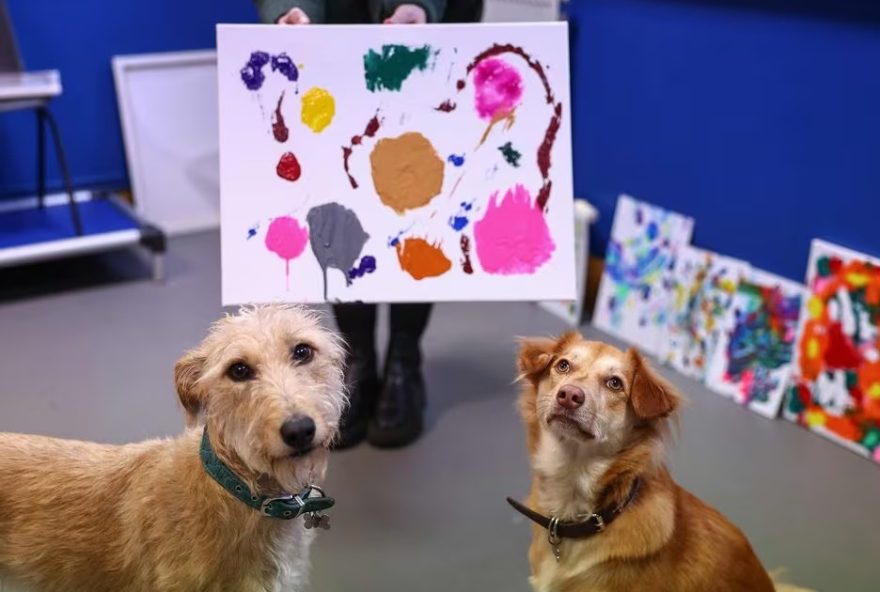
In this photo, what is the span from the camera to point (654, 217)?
329 centimetres

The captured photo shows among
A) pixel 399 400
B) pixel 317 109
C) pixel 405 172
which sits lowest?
pixel 399 400

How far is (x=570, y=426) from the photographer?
1.57 metres

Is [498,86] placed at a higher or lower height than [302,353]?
higher

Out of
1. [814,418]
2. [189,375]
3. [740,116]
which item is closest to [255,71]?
[189,375]

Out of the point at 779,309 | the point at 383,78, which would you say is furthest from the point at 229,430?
the point at 779,309

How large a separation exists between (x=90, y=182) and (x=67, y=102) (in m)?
0.40

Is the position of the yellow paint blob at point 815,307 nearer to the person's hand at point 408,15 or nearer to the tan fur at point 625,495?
the tan fur at point 625,495

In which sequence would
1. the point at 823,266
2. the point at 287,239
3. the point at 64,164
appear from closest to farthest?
the point at 287,239 < the point at 823,266 < the point at 64,164

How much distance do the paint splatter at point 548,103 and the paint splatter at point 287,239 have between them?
1.56ft

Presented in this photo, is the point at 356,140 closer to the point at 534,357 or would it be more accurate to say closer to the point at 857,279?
the point at 534,357

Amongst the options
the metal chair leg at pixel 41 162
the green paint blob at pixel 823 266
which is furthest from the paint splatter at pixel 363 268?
the metal chair leg at pixel 41 162

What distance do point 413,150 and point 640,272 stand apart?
5.42ft

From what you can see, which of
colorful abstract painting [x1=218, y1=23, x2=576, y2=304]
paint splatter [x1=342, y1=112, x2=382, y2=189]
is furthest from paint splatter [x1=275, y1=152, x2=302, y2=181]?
paint splatter [x1=342, y1=112, x2=382, y2=189]

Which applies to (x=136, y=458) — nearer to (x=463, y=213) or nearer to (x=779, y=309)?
(x=463, y=213)
